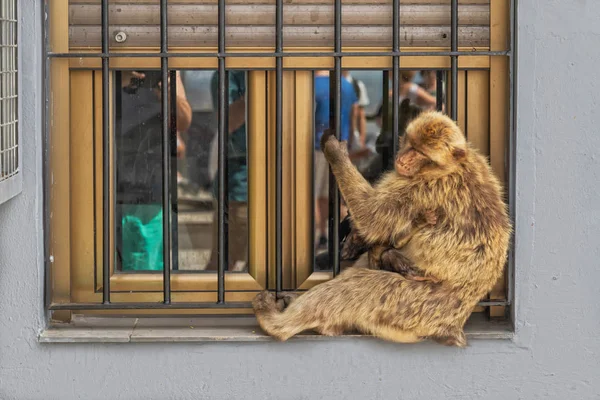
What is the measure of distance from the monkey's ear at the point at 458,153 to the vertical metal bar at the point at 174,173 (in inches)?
54.3

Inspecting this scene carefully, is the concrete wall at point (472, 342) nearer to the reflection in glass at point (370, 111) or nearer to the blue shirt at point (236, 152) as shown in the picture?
the reflection in glass at point (370, 111)

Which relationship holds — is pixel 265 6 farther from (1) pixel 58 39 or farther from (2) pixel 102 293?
(2) pixel 102 293

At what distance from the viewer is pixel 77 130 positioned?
182 inches

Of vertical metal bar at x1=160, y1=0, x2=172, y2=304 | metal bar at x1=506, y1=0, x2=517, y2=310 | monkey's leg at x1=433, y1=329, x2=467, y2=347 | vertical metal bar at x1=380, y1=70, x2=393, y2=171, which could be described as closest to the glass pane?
vertical metal bar at x1=160, y1=0, x2=172, y2=304

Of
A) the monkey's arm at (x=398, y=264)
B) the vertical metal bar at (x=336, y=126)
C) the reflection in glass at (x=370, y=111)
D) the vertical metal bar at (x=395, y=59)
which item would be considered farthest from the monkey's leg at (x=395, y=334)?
the vertical metal bar at (x=395, y=59)

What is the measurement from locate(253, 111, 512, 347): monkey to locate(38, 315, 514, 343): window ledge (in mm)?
144

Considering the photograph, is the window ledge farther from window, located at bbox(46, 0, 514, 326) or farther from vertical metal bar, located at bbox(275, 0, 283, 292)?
vertical metal bar, located at bbox(275, 0, 283, 292)

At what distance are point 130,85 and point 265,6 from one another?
2.50 feet

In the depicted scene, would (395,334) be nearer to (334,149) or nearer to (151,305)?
(334,149)

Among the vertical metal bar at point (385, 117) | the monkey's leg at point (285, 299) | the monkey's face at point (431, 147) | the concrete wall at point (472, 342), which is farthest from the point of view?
the vertical metal bar at point (385, 117)

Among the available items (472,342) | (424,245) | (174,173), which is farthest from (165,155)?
(472,342)

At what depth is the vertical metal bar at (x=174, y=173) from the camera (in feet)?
15.2

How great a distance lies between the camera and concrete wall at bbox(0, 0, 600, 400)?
4.39 meters

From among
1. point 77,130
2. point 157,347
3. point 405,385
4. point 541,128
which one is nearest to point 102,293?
point 157,347
